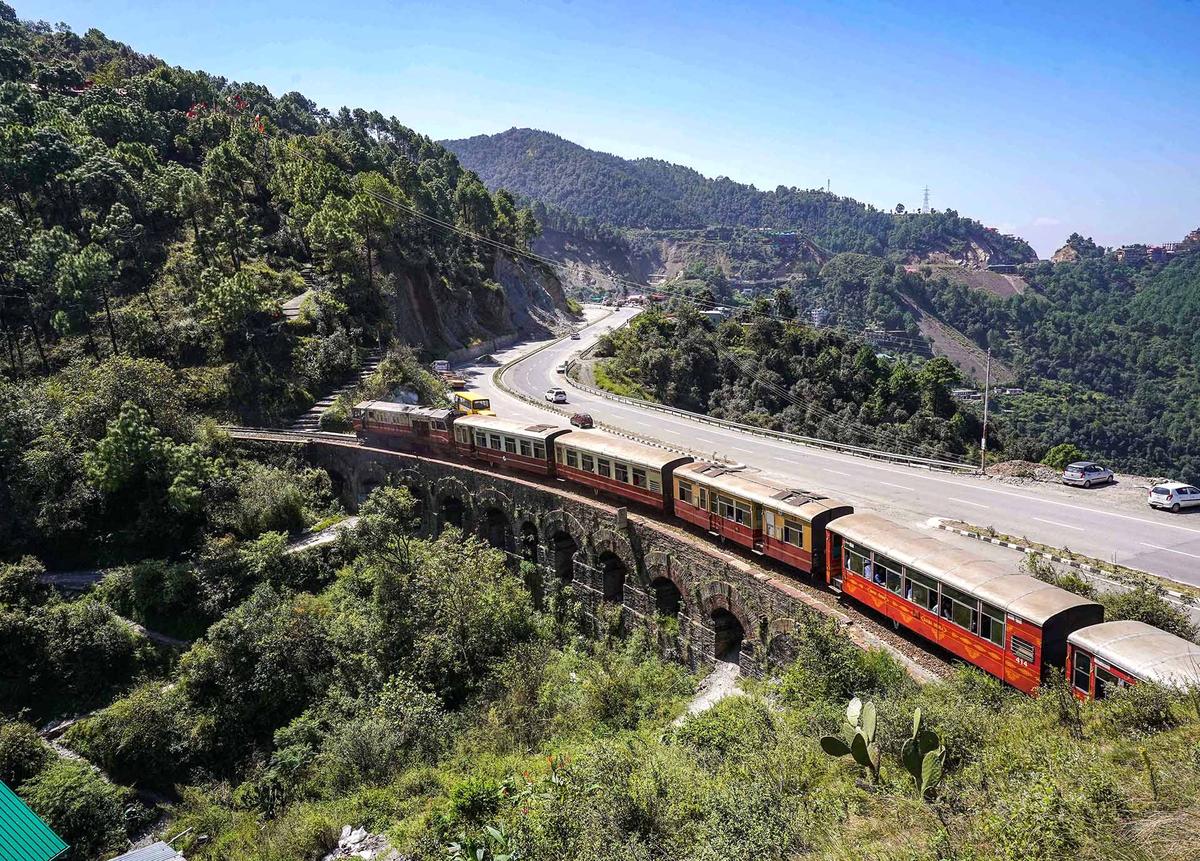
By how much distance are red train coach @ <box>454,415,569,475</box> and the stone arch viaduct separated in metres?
0.84

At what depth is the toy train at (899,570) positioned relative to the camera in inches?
502

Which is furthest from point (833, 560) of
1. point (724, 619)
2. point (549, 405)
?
point (549, 405)

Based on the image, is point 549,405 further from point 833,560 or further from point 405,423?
point 833,560

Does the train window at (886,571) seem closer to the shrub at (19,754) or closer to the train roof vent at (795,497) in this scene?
the train roof vent at (795,497)

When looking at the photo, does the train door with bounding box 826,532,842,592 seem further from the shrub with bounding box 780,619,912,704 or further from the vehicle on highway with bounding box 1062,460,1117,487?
the vehicle on highway with bounding box 1062,460,1117,487

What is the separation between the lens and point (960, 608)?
49.8 feet

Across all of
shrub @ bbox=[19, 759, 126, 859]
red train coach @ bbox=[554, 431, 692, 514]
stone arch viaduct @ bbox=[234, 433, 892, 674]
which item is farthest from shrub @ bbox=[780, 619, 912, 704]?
shrub @ bbox=[19, 759, 126, 859]

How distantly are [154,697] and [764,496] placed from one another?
22.7 meters

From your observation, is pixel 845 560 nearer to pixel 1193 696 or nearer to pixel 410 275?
pixel 1193 696

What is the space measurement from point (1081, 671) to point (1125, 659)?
101 centimetres

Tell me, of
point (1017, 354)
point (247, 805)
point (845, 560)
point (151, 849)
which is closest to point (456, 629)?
point (247, 805)

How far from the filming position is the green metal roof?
11.9m

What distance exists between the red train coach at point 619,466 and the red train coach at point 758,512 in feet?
2.43

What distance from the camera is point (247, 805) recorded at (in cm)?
2039
